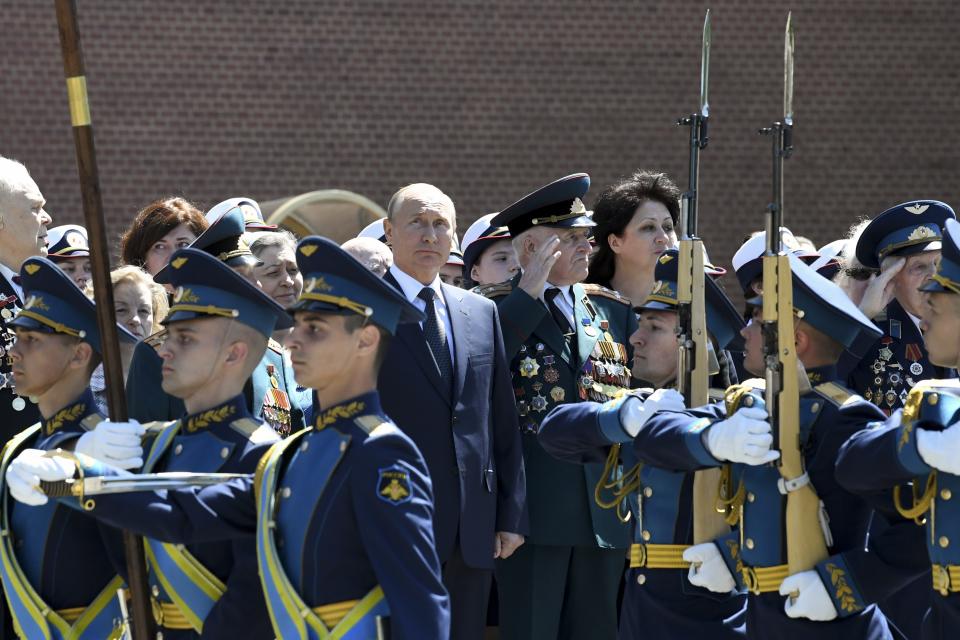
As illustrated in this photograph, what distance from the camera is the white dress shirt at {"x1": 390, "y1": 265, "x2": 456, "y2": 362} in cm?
557

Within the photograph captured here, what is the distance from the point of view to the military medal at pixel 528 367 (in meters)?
6.02

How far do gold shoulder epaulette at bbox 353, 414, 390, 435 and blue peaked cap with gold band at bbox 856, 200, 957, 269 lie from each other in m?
2.93

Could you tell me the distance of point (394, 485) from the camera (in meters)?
3.71

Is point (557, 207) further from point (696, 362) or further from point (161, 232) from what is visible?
point (161, 232)

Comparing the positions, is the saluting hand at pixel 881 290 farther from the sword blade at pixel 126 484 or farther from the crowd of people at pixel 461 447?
the sword blade at pixel 126 484

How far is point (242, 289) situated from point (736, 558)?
1.67m

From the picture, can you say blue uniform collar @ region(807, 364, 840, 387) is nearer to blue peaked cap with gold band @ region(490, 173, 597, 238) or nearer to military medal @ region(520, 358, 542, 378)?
military medal @ region(520, 358, 542, 378)

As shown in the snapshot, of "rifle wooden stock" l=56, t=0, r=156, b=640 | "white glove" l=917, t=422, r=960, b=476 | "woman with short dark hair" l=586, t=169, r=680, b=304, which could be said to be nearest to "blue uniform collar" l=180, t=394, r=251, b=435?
"rifle wooden stock" l=56, t=0, r=156, b=640

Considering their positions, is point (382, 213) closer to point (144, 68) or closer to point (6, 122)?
point (144, 68)

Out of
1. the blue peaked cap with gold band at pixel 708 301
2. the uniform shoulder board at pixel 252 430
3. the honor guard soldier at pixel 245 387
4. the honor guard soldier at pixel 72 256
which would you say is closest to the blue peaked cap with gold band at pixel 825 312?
the blue peaked cap with gold band at pixel 708 301

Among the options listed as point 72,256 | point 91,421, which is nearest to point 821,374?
point 91,421

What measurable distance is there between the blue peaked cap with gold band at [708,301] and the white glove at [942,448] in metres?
1.44

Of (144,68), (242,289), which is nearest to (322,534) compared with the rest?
(242,289)

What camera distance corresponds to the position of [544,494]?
5.93m
